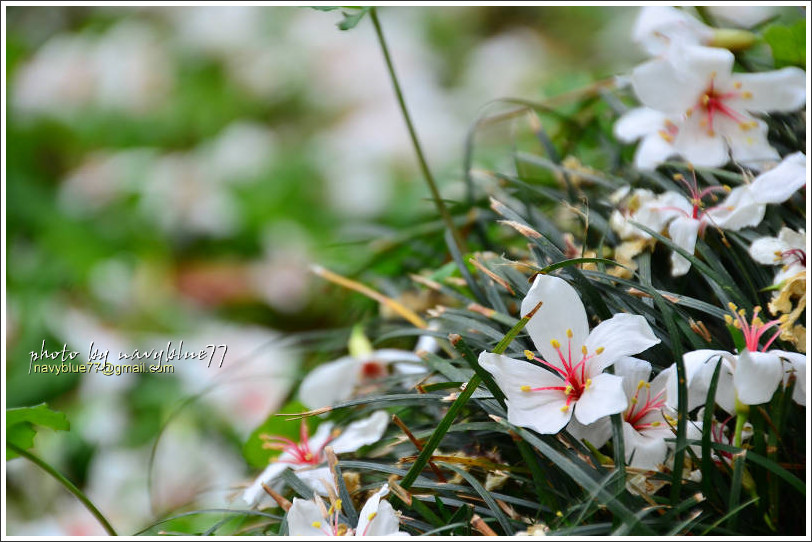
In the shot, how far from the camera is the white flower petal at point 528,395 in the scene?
0.37 metres

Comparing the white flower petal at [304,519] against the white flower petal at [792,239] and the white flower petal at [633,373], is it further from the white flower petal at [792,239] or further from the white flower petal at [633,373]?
the white flower petal at [792,239]

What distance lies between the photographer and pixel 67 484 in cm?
44

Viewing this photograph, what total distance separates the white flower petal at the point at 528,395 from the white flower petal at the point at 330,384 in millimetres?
208

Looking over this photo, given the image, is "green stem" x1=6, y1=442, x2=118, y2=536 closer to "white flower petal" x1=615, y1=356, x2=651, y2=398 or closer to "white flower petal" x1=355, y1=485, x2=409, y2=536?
"white flower petal" x1=355, y1=485, x2=409, y2=536

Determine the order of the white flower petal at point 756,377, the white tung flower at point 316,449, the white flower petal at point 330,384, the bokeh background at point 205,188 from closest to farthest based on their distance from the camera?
the white flower petal at point 756,377 < the white tung flower at point 316,449 < the white flower petal at point 330,384 < the bokeh background at point 205,188

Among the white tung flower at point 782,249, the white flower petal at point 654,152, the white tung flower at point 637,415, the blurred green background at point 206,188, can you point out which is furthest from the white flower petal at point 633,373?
the blurred green background at point 206,188

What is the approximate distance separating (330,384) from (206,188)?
3.59 feet

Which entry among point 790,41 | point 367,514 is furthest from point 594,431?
point 790,41

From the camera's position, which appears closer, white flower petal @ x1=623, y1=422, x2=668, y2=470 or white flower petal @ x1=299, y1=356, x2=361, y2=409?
white flower petal @ x1=623, y1=422, x2=668, y2=470

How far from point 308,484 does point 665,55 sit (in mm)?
422

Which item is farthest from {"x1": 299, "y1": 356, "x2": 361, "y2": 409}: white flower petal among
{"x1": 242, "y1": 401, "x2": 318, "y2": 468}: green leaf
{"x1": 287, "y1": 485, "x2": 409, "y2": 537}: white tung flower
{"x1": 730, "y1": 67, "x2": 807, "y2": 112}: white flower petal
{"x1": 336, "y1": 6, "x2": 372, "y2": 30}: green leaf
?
{"x1": 730, "y1": 67, "x2": 807, "y2": 112}: white flower petal

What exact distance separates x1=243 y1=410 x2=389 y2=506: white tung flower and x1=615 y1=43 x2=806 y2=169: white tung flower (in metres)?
0.31

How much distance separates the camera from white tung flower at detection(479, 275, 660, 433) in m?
0.37

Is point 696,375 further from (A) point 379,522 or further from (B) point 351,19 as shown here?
(B) point 351,19
